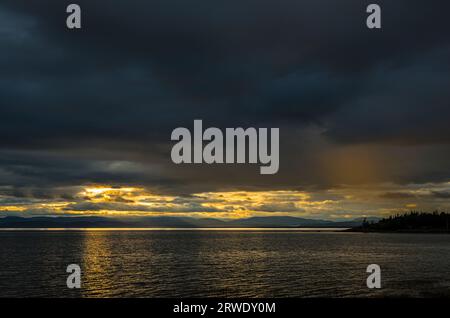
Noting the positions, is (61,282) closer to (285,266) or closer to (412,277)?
(285,266)

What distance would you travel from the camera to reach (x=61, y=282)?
72.6 m

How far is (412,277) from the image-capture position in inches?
3041
